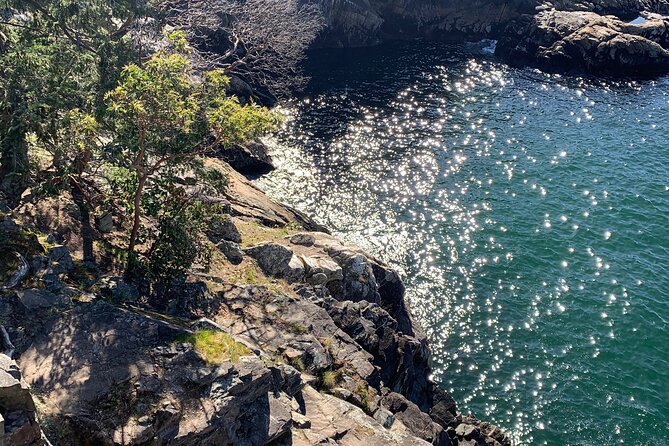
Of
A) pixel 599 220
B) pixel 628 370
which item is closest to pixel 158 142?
pixel 628 370

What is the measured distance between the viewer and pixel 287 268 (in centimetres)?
3117

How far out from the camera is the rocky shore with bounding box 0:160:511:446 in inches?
652

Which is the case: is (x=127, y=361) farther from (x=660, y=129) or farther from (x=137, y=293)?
(x=660, y=129)

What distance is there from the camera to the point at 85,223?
1074 inches

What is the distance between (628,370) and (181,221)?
29.4m

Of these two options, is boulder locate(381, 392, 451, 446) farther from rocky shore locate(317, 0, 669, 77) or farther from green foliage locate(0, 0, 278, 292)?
rocky shore locate(317, 0, 669, 77)

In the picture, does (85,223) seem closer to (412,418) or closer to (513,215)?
(412,418)

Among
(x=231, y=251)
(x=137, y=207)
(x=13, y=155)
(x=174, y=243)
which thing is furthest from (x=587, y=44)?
(x=13, y=155)

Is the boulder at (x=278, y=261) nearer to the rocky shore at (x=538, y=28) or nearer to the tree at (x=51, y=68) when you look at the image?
the tree at (x=51, y=68)

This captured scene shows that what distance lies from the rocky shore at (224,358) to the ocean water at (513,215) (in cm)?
525

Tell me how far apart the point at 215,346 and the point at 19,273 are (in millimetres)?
7679

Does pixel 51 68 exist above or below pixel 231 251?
above

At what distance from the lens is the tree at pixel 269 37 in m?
63.2

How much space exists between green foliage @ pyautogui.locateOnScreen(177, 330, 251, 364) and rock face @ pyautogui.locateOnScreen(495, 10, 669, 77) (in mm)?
74752
